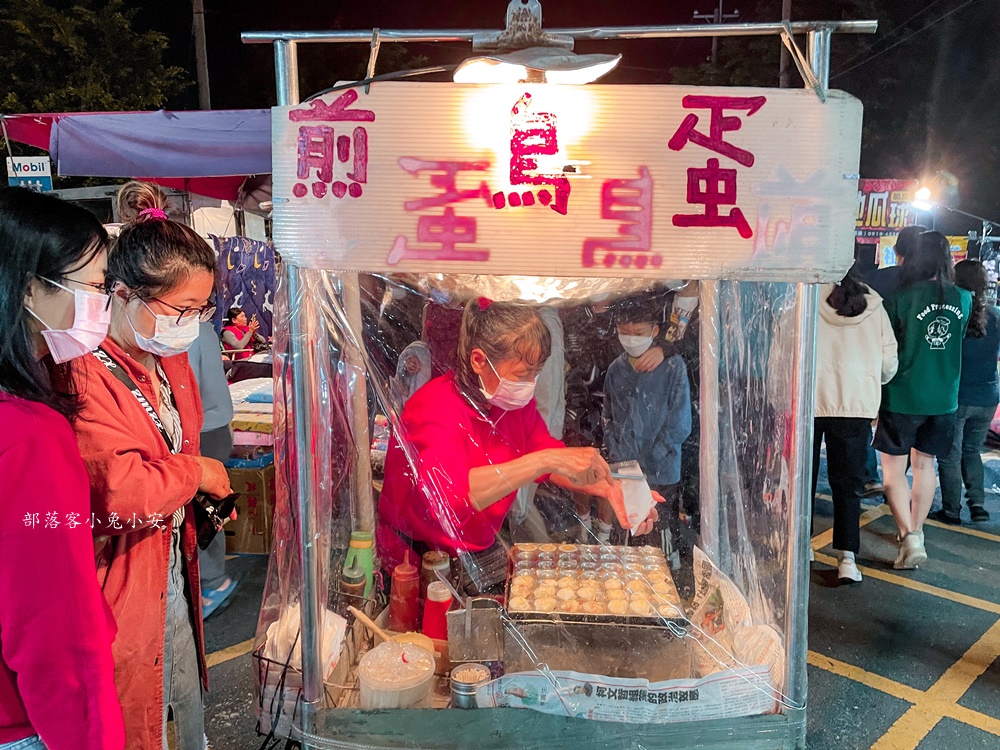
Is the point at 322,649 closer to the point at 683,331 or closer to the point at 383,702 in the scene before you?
the point at 383,702

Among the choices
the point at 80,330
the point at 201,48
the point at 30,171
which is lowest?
the point at 80,330

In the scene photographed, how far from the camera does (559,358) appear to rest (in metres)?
2.00

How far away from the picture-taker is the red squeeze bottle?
6.56ft

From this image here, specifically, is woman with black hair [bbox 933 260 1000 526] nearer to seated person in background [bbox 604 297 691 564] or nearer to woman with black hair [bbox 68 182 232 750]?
seated person in background [bbox 604 297 691 564]

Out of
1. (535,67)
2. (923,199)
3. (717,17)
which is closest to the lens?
(535,67)

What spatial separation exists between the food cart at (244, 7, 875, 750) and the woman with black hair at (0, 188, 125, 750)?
17.5 inches

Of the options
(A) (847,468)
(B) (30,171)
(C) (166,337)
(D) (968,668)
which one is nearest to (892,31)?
(A) (847,468)

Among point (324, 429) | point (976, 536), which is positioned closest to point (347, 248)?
point (324, 429)

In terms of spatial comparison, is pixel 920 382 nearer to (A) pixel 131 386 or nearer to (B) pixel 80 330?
(A) pixel 131 386

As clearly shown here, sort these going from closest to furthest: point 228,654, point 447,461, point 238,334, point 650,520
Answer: point 447,461 < point 650,520 < point 228,654 < point 238,334

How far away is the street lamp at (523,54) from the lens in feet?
4.83

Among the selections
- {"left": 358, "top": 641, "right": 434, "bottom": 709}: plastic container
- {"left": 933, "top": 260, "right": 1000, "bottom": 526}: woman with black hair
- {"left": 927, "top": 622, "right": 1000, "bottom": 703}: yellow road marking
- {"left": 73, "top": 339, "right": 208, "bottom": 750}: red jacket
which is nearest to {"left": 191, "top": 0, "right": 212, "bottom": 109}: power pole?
{"left": 933, "top": 260, "right": 1000, "bottom": 526}: woman with black hair

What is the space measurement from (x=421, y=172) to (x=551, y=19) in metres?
20.0

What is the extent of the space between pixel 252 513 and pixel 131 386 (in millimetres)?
2822
